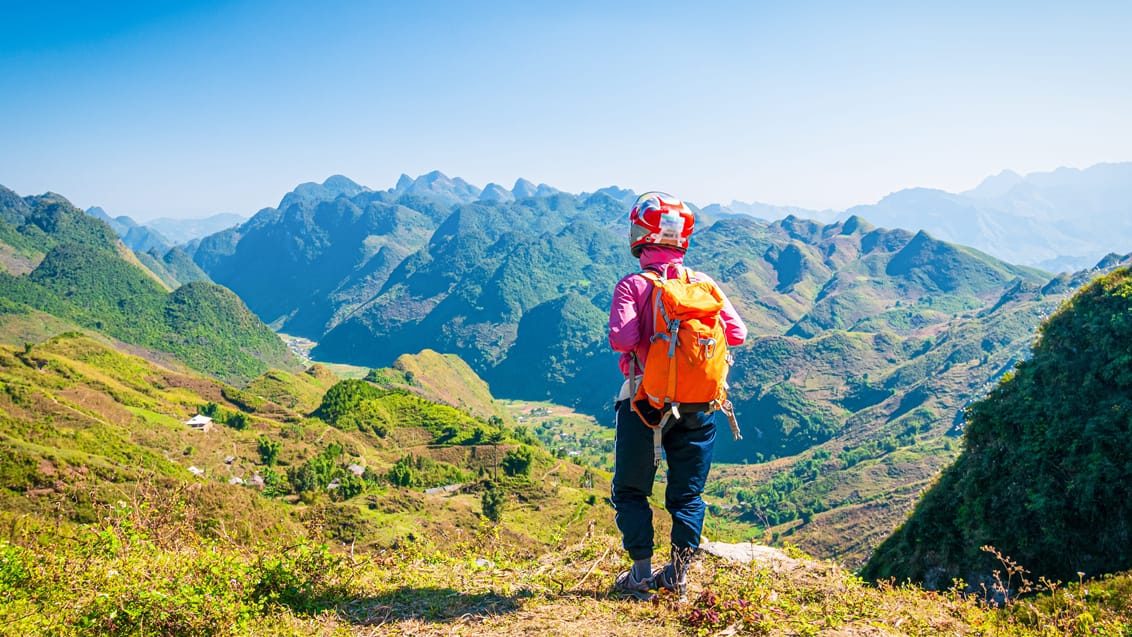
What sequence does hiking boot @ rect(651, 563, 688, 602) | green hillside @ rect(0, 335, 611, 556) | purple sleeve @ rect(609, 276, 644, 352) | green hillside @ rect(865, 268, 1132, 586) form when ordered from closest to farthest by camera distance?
purple sleeve @ rect(609, 276, 644, 352)
hiking boot @ rect(651, 563, 688, 602)
green hillside @ rect(865, 268, 1132, 586)
green hillside @ rect(0, 335, 611, 556)

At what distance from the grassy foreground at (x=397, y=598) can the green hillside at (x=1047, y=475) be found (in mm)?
8067

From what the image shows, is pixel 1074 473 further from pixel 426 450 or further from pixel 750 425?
pixel 750 425

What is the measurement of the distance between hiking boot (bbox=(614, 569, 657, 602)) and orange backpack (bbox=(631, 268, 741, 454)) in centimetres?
138

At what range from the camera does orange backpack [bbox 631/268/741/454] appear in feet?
14.0

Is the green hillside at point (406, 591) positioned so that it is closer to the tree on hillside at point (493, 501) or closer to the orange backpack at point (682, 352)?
the orange backpack at point (682, 352)

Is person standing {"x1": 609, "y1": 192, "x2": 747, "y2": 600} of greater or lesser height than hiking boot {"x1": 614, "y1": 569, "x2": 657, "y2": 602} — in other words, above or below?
above

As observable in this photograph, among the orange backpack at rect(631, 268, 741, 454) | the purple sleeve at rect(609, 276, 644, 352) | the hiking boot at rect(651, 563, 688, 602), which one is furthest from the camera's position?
the hiking boot at rect(651, 563, 688, 602)

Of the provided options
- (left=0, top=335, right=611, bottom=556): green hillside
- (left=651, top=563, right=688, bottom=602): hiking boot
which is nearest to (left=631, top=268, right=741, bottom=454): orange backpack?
(left=651, top=563, right=688, bottom=602): hiking boot

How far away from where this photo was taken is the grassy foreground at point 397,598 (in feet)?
12.8

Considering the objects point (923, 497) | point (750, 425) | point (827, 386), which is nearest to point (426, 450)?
point (923, 497)

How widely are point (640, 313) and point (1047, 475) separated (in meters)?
13.5

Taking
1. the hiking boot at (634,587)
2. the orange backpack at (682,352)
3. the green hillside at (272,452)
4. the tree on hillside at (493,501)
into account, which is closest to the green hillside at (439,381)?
the green hillside at (272,452)

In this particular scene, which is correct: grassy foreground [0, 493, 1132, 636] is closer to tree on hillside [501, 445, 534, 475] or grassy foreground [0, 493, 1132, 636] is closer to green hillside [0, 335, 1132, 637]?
green hillside [0, 335, 1132, 637]

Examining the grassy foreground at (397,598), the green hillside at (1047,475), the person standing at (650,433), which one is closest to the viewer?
the grassy foreground at (397,598)
